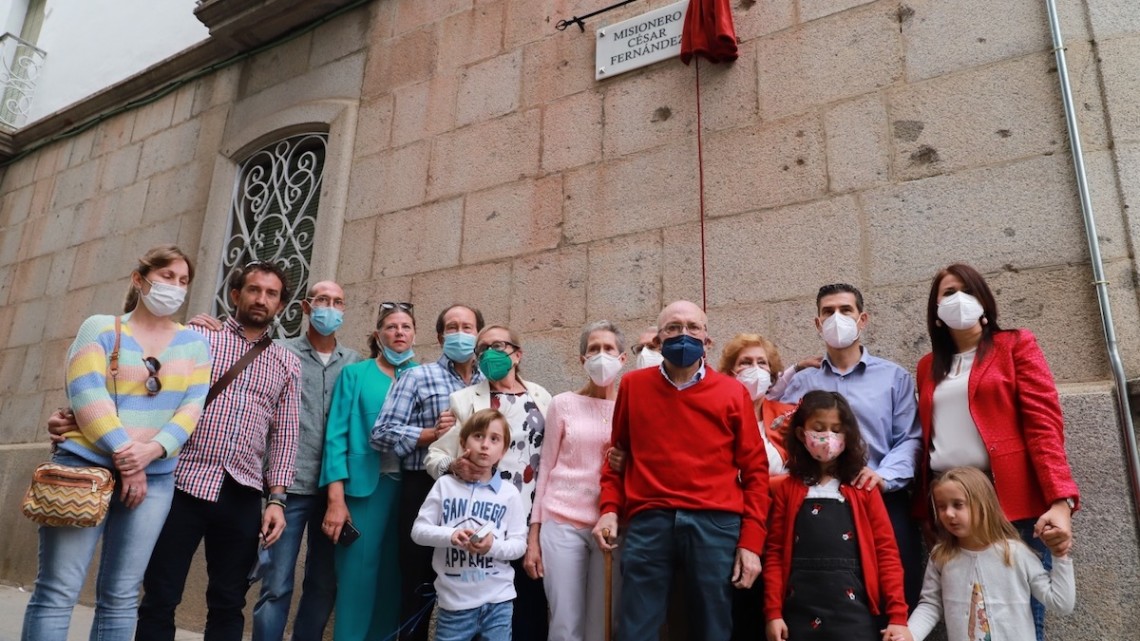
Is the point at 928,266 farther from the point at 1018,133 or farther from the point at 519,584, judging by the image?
the point at 519,584

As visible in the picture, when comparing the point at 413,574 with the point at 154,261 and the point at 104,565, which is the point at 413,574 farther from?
the point at 154,261

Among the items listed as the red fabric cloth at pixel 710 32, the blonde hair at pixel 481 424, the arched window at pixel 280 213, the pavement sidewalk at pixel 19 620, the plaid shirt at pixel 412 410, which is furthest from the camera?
the arched window at pixel 280 213

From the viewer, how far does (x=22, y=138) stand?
834 cm

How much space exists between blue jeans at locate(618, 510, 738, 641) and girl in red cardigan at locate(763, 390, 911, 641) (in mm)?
152

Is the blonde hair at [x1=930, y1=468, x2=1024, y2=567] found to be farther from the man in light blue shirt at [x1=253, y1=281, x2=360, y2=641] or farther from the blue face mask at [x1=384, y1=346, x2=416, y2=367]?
the man in light blue shirt at [x1=253, y1=281, x2=360, y2=641]

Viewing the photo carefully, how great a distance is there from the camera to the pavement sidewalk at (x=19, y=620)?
4389 millimetres

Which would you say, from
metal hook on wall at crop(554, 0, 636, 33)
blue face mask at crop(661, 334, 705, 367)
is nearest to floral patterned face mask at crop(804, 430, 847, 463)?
blue face mask at crop(661, 334, 705, 367)

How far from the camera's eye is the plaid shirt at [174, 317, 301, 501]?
3.00 meters

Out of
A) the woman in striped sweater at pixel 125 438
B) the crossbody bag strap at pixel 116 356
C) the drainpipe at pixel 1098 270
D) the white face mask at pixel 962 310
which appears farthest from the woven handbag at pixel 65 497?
the drainpipe at pixel 1098 270

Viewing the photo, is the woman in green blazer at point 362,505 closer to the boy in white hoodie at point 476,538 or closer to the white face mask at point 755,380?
the boy in white hoodie at point 476,538

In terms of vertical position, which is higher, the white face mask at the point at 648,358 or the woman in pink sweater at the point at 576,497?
the white face mask at the point at 648,358

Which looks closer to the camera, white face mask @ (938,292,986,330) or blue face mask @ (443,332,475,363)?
white face mask @ (938,292,986,330)

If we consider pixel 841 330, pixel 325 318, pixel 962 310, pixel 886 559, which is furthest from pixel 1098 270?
pixel 325 318

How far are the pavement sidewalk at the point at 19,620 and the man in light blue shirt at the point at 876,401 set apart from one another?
11.7ft
